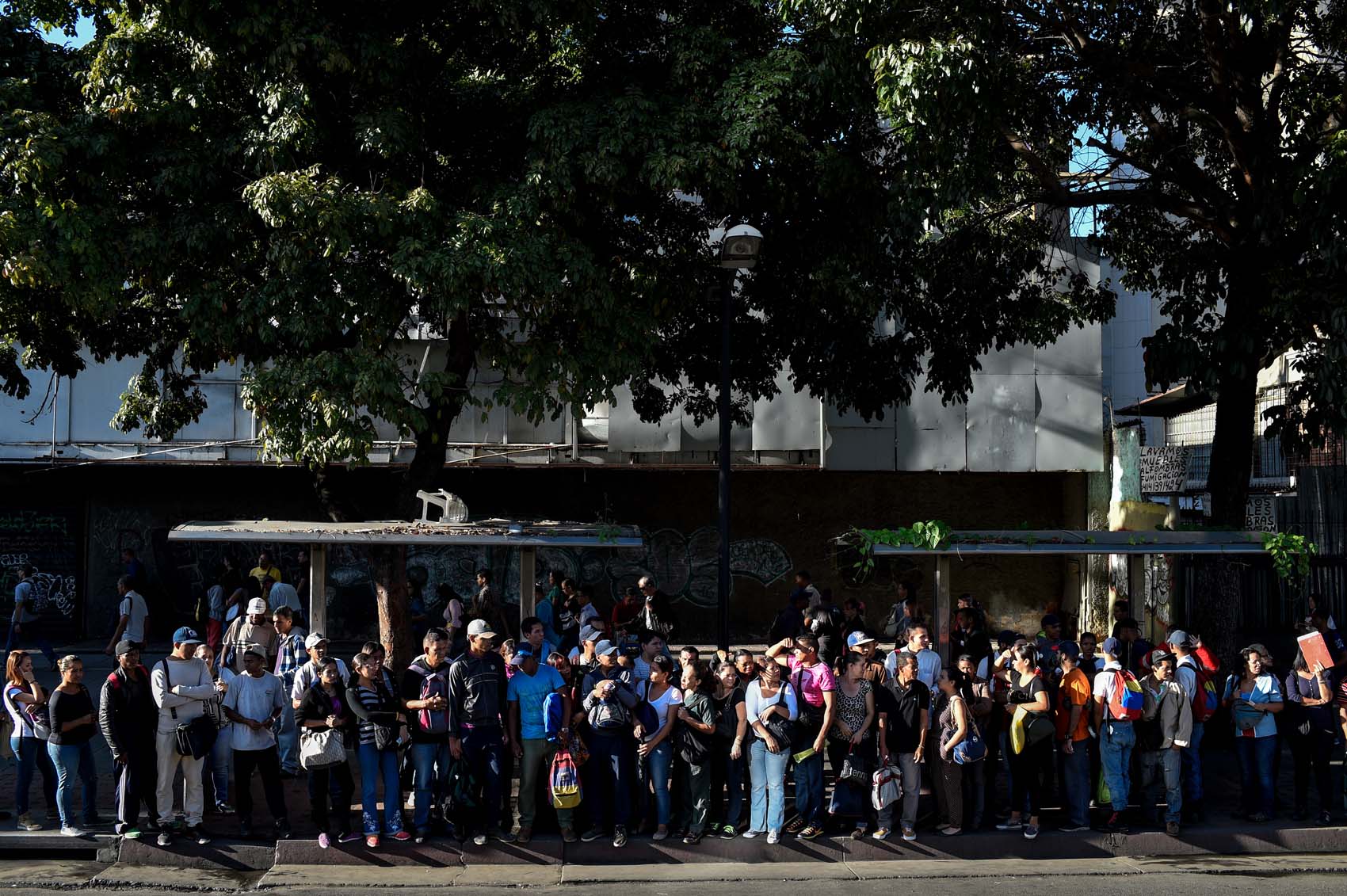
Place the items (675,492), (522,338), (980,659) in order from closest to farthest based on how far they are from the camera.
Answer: (980,659) < (522,338) < (675,492)

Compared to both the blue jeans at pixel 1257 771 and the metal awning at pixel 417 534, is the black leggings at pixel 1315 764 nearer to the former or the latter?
the blue jeans at pixel 1257 771

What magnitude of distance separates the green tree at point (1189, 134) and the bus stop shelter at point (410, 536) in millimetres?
4798

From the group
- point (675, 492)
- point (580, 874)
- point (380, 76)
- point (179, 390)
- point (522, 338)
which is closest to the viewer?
point (580, 874)

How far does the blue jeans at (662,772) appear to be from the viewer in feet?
31.7

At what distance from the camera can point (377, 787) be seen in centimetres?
948

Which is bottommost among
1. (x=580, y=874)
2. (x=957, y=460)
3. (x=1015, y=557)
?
(x=580, y=874)

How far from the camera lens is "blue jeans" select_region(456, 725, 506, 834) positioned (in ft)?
31.1

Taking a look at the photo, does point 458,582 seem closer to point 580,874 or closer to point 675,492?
point 675,492

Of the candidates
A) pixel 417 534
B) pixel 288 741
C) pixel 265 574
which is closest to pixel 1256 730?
pixel 417 534

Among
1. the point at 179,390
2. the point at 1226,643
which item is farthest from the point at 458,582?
the point at 1226,643

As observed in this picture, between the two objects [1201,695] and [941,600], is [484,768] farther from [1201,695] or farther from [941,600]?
[1201,695]

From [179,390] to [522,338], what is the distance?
6.59m

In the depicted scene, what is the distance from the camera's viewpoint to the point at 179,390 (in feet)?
48.4

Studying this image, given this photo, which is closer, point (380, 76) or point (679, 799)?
point (679, 799)
